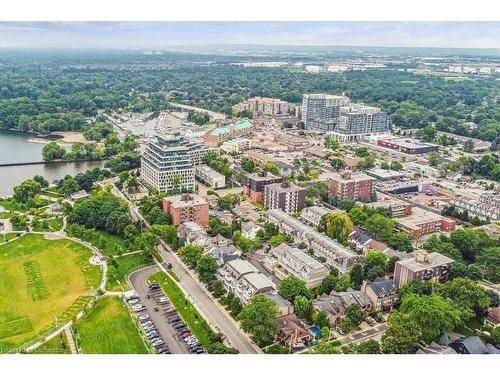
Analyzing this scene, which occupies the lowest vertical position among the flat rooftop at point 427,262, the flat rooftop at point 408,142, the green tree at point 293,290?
the flat rooftop at point 408,142

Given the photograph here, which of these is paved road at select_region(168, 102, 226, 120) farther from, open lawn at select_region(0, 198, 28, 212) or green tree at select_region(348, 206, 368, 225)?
green tree at select_region(348, 206, 368, 225)

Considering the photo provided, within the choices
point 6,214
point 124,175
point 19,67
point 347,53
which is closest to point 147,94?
point 19,67

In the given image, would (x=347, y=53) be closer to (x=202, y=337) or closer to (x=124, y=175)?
(x=124, y=175)

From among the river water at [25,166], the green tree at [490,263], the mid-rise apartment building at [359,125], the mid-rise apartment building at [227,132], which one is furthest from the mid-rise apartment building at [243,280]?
the mid-rise apartment building at [359,125]

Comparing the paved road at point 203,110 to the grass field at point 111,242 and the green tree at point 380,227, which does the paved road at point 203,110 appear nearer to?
the grass field at point 111,242

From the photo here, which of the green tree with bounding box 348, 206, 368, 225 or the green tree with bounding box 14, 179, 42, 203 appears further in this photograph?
the green tree with bounding box 14, 179, 42, 203

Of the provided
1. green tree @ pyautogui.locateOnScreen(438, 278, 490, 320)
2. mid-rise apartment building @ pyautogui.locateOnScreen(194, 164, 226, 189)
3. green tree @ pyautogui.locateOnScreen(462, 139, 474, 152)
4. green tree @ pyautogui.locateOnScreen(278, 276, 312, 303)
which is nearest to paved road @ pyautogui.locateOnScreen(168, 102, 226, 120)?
mid-rise apartment building @ pyautogui.locateOnScreen(194, 164, 226, 189)
